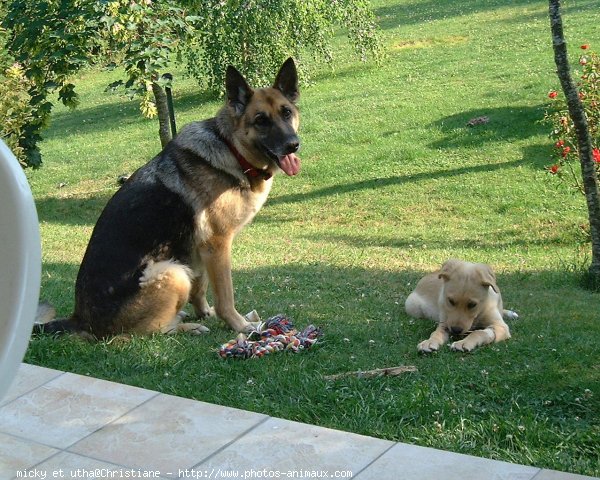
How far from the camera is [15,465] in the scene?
3812 millimetres

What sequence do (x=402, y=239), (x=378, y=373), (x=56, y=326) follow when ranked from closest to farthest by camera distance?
1. (x=378, y=373)
2. (x=56, y=326)
3. (x=402, y=239)

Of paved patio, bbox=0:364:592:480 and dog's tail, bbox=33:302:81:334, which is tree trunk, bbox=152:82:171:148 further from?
paved patio, bbox=0:364:592:480

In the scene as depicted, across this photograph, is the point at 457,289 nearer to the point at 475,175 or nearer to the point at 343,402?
the point at 343,402

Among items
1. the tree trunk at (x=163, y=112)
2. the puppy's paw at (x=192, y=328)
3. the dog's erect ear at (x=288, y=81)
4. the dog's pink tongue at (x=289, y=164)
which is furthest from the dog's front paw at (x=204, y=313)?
the tree trunk at (x=163, y=112)

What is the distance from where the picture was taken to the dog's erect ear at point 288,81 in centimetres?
636

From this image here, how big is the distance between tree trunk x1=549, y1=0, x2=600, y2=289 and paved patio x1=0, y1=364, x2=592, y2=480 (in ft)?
14.9

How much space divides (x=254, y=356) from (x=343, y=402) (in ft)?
3.30

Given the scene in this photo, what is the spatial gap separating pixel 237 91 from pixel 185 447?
3114mm

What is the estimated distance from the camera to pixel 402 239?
38.4 ft

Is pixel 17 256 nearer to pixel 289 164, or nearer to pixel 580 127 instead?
pixel 289 164

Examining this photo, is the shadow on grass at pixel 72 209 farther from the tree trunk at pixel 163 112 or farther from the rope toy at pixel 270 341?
the rope toy at pixel 270 341

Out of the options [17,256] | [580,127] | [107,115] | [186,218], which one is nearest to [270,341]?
[186,218]

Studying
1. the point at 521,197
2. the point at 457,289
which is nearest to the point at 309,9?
the point at 521,197

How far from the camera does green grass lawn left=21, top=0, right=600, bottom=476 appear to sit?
4375 mm
